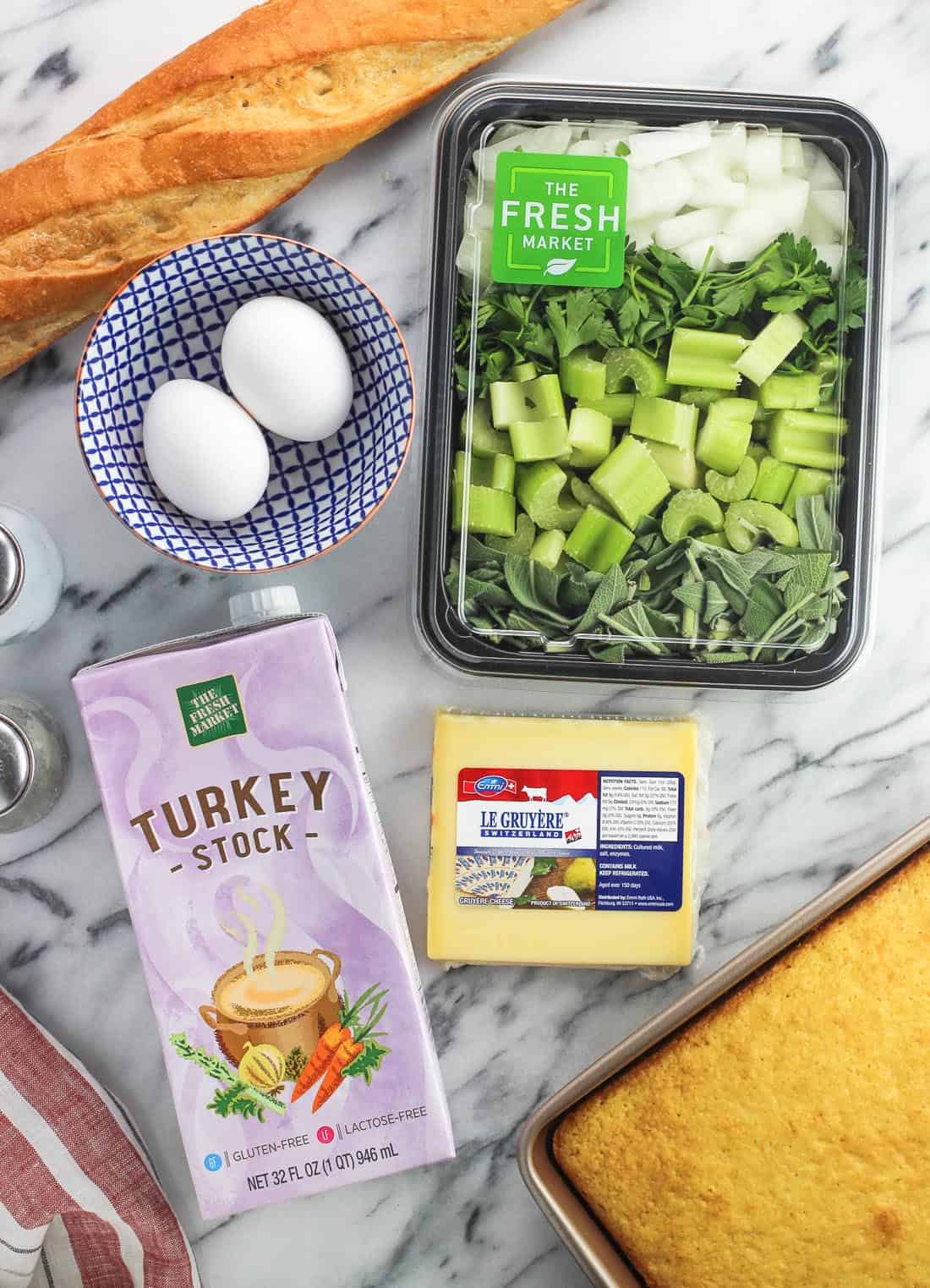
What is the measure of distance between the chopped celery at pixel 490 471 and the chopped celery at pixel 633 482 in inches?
3.2

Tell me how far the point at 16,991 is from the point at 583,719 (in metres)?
0.62

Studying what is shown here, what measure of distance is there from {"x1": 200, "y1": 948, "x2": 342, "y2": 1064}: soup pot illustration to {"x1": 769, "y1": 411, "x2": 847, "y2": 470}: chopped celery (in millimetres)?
595

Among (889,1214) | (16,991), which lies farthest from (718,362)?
(16,991)

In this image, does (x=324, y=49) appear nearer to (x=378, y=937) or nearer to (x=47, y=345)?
(x=47, y=345)

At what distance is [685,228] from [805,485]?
256 millimetres

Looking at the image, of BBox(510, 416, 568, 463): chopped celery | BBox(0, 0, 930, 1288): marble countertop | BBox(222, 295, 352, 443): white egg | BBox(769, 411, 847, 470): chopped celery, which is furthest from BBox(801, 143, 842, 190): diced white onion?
BBox(222, 295, 352, 443): white egg

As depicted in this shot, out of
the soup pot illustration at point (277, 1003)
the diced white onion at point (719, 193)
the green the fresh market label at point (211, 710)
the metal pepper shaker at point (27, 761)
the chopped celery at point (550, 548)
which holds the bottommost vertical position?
the soup pot illustration at point (277, 1003)

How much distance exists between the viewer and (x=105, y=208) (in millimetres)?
1000

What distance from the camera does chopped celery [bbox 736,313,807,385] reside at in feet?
3.26

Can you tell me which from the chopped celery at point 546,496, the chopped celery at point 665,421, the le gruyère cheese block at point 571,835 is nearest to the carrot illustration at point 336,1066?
the le gruyère cheese block at point 571,835

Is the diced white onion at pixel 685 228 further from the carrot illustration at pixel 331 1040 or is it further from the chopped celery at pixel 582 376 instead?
the carrot illustration at pixel 331 1040

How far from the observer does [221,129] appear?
98 cm

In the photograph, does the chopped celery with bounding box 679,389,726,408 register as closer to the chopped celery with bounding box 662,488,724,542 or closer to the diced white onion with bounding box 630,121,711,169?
the chopped celery with bounding box 662,488,724,542

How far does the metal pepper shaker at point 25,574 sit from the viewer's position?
1.00m
